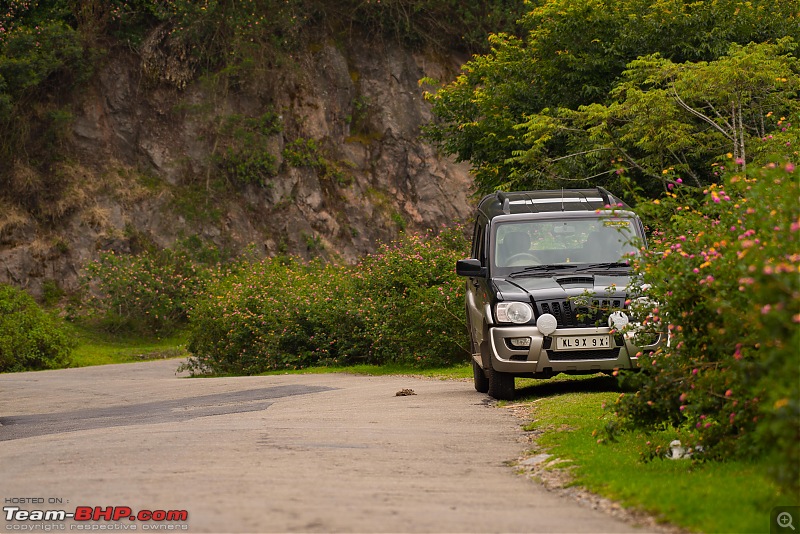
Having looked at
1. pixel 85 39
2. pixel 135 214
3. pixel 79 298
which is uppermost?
pixel 85 39

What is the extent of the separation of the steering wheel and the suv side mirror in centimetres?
36

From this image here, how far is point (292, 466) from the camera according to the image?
9000mm

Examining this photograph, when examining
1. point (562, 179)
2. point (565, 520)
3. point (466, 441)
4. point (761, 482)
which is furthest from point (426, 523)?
point (562, 179)

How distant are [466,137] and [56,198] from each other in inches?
806

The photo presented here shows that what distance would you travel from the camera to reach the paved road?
6892mm

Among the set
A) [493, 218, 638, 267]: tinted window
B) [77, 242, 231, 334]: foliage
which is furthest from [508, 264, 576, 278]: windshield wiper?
[77, 242, 231, 334]: foliage

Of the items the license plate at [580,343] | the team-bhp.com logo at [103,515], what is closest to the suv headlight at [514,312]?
the license plate at [580,343]

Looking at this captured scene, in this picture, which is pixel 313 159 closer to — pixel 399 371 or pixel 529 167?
pixel 529 167

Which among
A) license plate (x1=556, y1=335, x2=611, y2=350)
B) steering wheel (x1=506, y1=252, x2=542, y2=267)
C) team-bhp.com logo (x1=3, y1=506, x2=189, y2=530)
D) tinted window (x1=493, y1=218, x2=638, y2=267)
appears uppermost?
tinted window (x1=493, y1=218, x2=638, y2=267)

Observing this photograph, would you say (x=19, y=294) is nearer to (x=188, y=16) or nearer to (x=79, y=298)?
(x=79, y=298)

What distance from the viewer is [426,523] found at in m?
6.71

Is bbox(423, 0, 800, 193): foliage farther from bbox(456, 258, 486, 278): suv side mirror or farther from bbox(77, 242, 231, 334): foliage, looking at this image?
bbox(77, 242, 231, 334): foliage

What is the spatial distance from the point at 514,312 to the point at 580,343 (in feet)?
2.83

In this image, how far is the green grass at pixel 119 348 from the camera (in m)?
39.6
